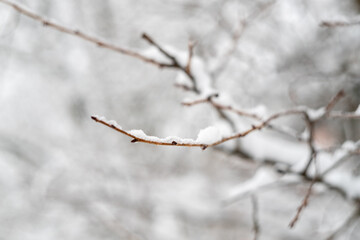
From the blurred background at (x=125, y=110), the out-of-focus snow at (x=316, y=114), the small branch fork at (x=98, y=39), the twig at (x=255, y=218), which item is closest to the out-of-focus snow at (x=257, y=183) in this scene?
the twig at (x=255, y=218)

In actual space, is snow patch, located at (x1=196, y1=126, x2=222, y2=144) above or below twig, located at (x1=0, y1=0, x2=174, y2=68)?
below

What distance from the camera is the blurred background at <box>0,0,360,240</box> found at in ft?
7.97

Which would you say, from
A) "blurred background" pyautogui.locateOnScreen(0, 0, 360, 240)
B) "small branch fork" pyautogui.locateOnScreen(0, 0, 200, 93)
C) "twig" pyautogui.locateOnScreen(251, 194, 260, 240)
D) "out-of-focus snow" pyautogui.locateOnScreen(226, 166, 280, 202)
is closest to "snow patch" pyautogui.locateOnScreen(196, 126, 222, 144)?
"small branch fork" pyautogui.locateOnScreen(0, 0, 200, 93)

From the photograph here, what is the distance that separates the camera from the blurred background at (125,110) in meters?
2.43

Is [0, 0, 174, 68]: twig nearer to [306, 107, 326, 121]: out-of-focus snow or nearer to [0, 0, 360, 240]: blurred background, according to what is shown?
[306, 107, 326, 121]: out-of-focus snow

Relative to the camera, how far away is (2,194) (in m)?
3.34

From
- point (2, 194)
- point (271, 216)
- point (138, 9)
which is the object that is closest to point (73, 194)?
point (2, 194)

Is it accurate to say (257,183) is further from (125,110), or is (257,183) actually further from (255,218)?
(125,110)

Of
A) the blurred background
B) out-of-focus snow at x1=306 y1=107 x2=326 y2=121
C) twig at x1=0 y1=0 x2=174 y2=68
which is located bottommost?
out-of-focus snow at x1=306 y1=107 x2=326 y2=121

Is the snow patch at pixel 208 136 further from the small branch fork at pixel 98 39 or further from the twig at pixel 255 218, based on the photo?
the twig at pixel 255 218

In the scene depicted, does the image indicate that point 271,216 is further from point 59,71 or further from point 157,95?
point 59,71

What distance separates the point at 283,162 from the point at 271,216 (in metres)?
2.34

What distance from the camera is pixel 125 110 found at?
153 inches

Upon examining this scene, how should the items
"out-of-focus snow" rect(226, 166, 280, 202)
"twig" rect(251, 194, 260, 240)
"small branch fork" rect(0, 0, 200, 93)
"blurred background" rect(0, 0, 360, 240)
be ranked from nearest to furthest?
"small branch fork" rect(0, 0, 200, 93)
"twig" rect(251, 194, 260, 240)
"out-of-focus snow" rect(226, 166, 280, 202)
"blurred background" rect(0, 0, 360, 240)
